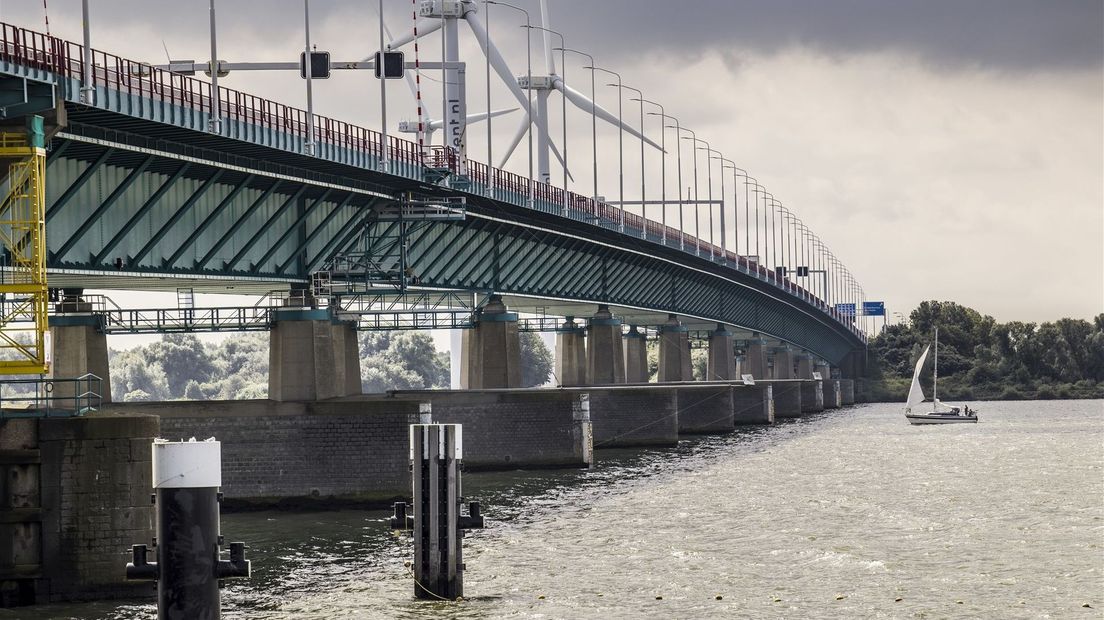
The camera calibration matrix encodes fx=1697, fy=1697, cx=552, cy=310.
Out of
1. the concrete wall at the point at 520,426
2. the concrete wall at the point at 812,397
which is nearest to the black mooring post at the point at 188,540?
the concrete wall at the point at 520,426

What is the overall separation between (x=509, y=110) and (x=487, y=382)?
111ft

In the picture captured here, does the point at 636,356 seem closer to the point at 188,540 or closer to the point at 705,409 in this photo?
the point at 705,409

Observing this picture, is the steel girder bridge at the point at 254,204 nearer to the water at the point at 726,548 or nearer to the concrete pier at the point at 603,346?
the water at the point at 726,548

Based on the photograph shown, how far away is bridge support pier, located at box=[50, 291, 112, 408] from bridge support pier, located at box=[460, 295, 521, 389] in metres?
31.1

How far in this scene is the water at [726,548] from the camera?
127 feet

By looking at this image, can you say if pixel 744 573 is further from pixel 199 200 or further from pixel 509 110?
pixel 509 110

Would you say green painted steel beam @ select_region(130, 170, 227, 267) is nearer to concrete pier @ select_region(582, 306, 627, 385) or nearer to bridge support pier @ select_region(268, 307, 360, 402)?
bridge support pier @ select_region(268, 307, 360, 402)

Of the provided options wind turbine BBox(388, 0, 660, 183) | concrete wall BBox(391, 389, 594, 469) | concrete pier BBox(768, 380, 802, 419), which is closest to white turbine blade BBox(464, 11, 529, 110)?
→ wind turbine BBox(388, 0, 660, 183)

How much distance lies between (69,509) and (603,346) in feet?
275

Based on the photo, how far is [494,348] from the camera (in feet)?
296

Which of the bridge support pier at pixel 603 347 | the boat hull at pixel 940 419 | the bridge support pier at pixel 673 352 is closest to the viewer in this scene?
the bridge support pier at pixel 603 347

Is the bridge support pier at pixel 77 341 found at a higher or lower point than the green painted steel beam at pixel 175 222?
lower

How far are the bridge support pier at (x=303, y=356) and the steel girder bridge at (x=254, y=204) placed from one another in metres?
1.55

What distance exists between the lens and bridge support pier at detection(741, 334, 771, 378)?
182250mm
